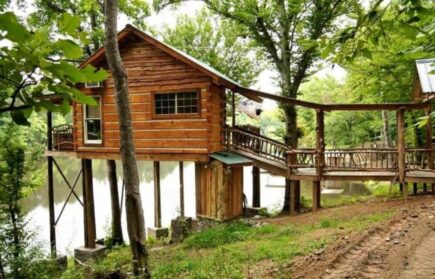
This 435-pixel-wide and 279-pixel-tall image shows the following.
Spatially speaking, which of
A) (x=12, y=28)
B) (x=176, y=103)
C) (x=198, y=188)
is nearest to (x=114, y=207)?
(x=198, y=188)

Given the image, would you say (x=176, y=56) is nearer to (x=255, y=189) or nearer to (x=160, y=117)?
(x=160, y=117)

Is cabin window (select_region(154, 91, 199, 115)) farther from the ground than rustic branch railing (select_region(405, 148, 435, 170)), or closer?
farther from the ground

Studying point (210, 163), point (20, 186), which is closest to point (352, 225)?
point (210, 163)

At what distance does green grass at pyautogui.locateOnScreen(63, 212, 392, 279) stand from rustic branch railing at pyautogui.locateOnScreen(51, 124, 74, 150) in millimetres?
5368

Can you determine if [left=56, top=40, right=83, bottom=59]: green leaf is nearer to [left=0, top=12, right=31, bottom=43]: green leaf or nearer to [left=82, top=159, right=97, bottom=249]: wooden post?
[left=0, top=12, right=31, bottom=43]: green leaf

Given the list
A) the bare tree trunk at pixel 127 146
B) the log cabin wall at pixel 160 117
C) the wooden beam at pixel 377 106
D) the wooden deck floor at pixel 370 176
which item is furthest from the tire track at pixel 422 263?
the log cabin wall at pixel 160 117

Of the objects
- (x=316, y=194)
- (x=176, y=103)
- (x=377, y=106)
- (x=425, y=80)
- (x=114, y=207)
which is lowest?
(x=114, y=207)

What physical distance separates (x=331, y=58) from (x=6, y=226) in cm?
1045

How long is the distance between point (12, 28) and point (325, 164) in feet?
44.2

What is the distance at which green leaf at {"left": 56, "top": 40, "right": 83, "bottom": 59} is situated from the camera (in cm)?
113

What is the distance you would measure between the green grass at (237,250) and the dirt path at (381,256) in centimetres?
58

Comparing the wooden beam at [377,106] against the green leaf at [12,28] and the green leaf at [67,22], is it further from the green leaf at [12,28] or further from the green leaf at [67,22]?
the green leaf at [12,28]

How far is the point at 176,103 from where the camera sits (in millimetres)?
13297

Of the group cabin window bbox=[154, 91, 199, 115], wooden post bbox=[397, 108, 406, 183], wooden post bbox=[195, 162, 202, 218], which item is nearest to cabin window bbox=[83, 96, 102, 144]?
cabin window bbox=[154, 91, 199, 115]
